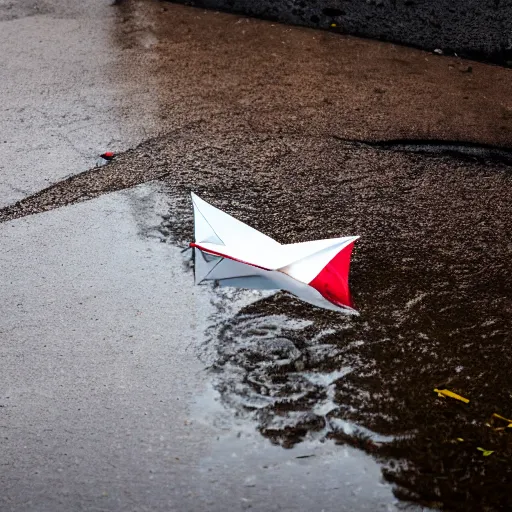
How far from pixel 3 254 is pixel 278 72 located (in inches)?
93.9

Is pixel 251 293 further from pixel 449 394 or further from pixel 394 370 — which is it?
pixel 449 394

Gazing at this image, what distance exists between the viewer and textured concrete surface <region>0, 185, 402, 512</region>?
206 cm

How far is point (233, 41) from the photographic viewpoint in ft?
17.5

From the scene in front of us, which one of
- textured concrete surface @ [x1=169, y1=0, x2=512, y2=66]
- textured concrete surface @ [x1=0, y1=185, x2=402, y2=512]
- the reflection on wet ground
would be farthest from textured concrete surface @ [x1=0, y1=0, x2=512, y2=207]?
the reflection on wet ground

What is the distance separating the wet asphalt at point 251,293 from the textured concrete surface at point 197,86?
0.07 feet

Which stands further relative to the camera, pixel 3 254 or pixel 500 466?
pixel 3 254

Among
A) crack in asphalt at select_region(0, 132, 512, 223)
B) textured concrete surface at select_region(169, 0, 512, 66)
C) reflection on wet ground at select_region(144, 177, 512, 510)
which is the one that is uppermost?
textured concrete surface at select_region(169, 0, 512, 66)

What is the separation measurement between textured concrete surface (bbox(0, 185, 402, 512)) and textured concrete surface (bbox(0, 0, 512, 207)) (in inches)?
27.0

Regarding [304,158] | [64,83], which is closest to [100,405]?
[304,158]

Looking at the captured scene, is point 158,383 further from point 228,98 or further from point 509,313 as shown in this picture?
point 228,98

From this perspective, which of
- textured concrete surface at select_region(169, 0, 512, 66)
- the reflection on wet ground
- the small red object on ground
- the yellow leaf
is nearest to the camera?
the reflection on wet ground

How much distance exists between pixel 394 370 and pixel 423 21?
343cm

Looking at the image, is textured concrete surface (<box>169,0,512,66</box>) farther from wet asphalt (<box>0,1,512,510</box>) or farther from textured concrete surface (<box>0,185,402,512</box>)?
textured concrete surface (<box>0,185,402,512</box>)

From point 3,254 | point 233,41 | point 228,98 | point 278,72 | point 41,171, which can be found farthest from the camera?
point 233,41
